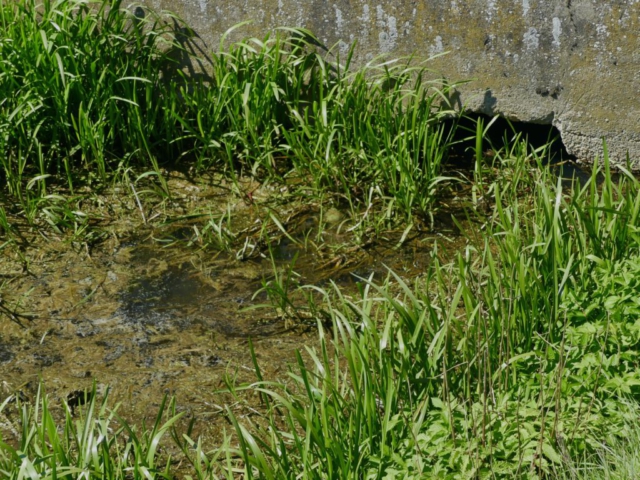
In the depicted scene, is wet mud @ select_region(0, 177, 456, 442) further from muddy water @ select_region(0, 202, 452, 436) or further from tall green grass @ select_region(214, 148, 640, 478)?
tall green grass @ select_region(214, 148, 640, 478)

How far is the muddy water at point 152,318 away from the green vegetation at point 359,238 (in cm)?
9

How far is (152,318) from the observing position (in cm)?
314

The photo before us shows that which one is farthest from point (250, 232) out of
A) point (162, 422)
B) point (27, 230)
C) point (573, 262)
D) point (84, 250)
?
point (573, 262)

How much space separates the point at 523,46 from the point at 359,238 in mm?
1050

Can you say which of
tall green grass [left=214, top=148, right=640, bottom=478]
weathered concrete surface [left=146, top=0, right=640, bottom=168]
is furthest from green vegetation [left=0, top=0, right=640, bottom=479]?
weathered concrete surface [left=146, top=0, right=640, bottom=168]

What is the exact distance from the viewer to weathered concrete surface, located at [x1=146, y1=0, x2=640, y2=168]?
12.0 feet

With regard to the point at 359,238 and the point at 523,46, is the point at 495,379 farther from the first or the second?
the point at 523,46

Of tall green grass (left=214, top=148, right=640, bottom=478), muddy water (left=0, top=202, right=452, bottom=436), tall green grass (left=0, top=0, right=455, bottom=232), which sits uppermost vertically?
tall green grass (left=0, top=0, right=455, bottom=232)

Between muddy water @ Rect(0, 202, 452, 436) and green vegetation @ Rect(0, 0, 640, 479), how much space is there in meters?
0.09

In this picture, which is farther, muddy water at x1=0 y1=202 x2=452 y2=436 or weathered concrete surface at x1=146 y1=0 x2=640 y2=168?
weathered concrete surface at x1=146 y1=0 x2=640 y2=168

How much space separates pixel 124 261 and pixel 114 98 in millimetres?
736

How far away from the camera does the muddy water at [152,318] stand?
9.33 feet

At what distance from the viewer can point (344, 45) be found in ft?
12.9

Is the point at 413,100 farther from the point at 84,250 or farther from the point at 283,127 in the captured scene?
the point at 84,250
